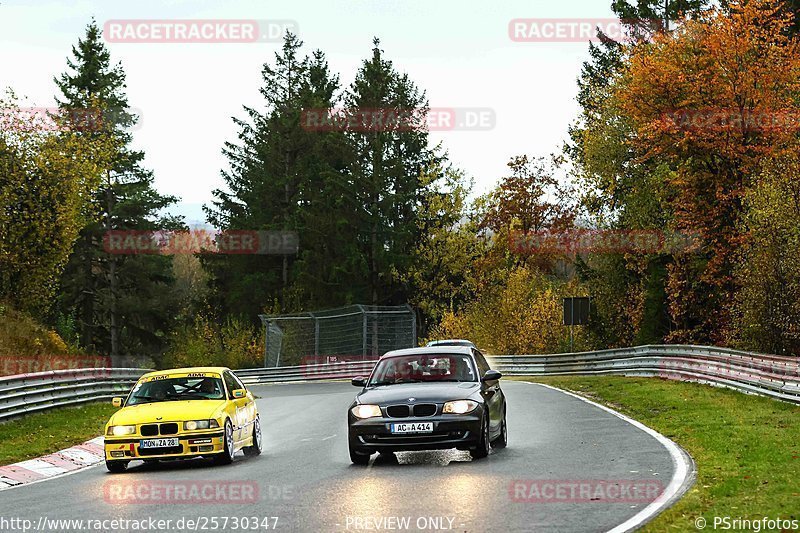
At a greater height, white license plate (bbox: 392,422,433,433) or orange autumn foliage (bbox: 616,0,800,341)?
orange autumn foliage (bbox: 616,0,800,341)

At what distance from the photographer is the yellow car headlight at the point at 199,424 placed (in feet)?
50.5

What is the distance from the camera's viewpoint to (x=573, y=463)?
14156 millimetres

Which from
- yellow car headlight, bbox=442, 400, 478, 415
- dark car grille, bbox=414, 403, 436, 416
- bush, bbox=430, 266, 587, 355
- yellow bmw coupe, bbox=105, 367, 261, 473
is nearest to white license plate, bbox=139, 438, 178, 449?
yellow bmw coupe, bbox=105, 367, 261, 473

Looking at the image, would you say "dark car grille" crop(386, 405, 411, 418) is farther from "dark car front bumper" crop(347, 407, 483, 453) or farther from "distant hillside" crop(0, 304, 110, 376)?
"distant hillside" crop(0, 304, 110, 376)

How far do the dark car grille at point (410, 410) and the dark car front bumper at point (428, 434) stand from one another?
8cm

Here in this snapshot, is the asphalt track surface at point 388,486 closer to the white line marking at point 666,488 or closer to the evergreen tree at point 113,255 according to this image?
the white line marking at point 666,488

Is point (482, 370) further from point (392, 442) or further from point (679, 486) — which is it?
point (679, 486)

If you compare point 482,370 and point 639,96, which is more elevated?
point 639,96

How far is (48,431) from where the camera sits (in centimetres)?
2230

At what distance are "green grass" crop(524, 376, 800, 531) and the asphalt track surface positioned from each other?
0.56 m

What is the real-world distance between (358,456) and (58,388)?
13809 millimetres

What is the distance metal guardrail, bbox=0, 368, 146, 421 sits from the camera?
2323cm

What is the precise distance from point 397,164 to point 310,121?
810 centimetres

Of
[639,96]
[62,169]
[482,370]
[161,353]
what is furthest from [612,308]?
[161,353]
